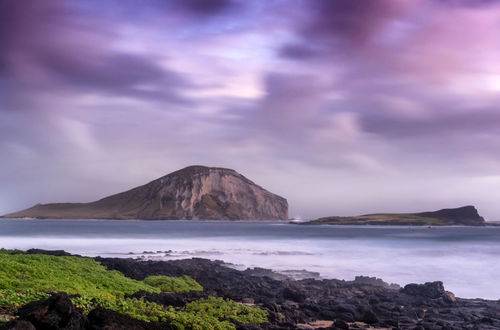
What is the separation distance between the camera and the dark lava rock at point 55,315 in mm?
10539

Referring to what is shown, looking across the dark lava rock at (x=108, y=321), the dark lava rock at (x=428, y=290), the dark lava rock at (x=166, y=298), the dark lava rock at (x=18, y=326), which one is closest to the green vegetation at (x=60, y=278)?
the dark lava rock at (x=166, y=298)

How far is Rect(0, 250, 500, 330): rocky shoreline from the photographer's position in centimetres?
1098

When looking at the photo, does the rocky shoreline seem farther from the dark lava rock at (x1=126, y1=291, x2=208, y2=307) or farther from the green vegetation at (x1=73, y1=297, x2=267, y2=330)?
the green vegetation at (x1=73, y1=297, x2=267, y2=330)

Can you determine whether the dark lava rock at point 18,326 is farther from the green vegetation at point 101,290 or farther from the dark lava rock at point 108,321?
the green vegetation at point 101,290

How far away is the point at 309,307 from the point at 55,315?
1315cm

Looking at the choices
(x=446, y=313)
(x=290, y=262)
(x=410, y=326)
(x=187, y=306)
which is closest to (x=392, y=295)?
(x=446, y=313)

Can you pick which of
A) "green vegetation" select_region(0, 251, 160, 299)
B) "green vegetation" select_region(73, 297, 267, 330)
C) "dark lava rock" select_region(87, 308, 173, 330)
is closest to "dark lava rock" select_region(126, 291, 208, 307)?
"green vegetation" select_region(73, 297, 267, 330)

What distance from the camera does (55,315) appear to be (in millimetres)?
10680

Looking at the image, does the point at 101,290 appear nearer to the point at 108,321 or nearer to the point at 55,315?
the point at 108,321

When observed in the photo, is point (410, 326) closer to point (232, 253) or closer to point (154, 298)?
point (154, 298)

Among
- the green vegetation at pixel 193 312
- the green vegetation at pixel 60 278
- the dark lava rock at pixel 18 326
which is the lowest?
the green vegetation at pixel 193 312

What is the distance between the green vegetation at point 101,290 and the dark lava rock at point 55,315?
1847 mm

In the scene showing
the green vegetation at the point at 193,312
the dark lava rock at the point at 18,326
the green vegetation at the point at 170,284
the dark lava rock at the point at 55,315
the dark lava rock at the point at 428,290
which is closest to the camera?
the dark lava rock at the point at 18,326

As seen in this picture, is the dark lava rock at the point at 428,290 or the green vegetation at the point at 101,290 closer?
the green vegetation at the point at 101,290
